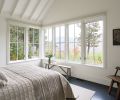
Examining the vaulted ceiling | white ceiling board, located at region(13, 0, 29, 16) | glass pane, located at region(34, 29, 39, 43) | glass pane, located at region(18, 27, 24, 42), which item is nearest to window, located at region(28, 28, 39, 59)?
glass pane, located at region(34, 29, 39, 43)

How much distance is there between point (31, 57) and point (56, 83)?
3.28 meters

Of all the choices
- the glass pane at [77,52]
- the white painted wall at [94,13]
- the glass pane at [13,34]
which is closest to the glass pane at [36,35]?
the glass pane at [13,34]

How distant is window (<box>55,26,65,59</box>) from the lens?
4758mm

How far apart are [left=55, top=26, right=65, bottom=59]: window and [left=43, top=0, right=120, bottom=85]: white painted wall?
383 mm

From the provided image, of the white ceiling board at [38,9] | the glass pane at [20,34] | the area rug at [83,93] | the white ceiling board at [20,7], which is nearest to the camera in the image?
the area rug at [83,93]

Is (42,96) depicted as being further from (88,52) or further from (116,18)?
(116,18)

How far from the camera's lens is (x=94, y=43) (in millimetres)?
3771

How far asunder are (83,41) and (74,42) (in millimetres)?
464

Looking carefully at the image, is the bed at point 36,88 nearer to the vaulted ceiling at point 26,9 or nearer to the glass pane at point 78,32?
the glass pane at point 78,32

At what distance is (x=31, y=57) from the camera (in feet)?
17.1

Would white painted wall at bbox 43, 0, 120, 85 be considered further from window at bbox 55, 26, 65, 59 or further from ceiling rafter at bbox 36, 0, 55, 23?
window at bbox 55, 26, 65, 59

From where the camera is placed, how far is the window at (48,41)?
5.28m

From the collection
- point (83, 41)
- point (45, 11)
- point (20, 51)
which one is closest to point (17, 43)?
point (20, 51)

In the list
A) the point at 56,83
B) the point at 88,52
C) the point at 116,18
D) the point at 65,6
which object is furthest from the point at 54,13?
the point at 56,83
